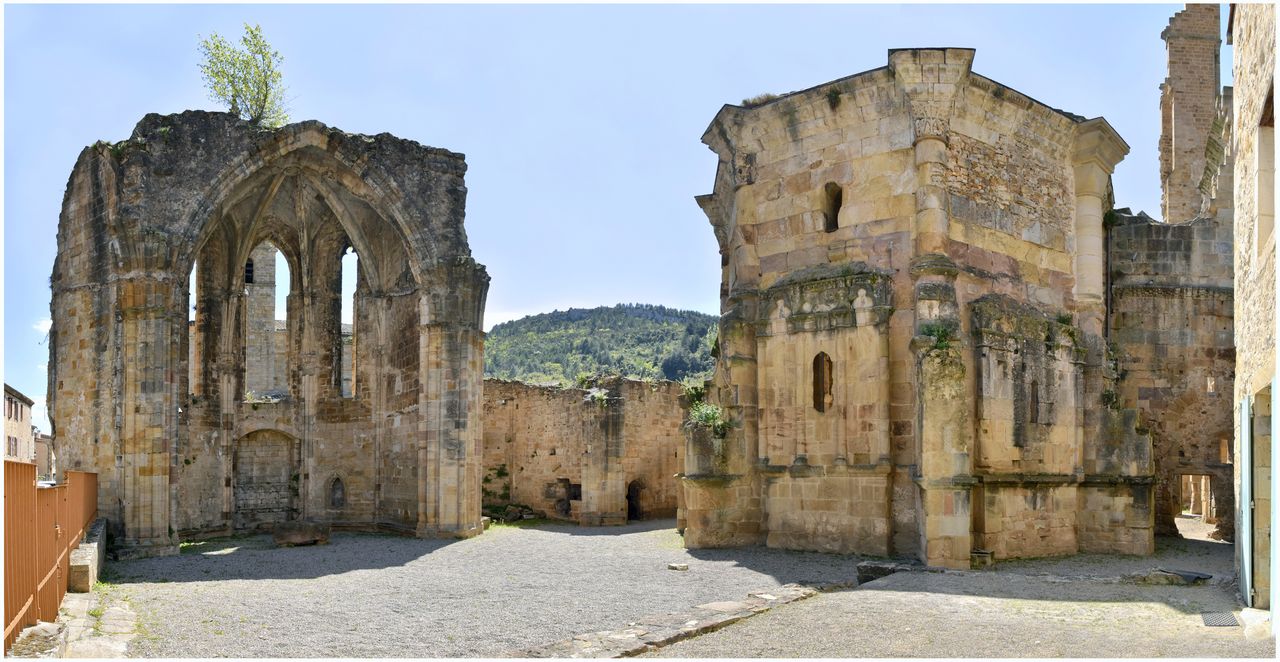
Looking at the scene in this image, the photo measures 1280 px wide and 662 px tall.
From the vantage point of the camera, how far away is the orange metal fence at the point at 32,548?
5848 millimetres

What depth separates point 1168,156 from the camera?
2786 centimetres

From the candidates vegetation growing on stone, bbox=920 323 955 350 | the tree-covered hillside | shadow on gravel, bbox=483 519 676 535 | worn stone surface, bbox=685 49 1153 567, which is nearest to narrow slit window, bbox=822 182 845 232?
worn stone surface, bbox=685 49 1153 567

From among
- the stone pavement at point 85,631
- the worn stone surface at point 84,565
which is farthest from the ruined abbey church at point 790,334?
the stone pavement at point 85,631

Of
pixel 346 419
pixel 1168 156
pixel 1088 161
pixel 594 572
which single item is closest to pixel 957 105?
pixel 1088 161

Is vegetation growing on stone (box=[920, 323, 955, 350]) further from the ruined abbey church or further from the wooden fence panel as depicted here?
the wooden fence panel

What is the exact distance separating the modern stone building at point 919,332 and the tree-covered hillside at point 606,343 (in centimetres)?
3957

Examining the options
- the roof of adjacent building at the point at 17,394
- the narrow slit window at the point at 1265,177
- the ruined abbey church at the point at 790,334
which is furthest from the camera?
the roof of adjacent building at the point at 17,394

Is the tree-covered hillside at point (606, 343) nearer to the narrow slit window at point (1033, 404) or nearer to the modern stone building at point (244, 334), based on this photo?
the modern stone building at point (244, 334)

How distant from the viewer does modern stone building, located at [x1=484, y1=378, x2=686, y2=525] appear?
69.2 feet

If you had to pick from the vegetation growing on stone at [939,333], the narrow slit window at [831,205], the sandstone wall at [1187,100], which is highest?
the sandstone wall at [1187,100]

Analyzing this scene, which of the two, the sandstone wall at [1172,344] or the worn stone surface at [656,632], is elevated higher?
the sandstone wall at [1172,344]

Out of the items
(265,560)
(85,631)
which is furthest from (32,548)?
(265,560)

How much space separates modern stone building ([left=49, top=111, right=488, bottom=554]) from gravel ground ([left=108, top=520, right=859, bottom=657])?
1674 millimetres

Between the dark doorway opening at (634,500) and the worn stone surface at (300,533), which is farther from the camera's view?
the dark doorway opening at (634,500)
